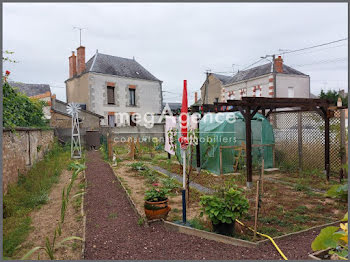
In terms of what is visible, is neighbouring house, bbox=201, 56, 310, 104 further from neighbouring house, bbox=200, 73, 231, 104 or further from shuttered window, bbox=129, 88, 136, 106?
shuttered window, bbox=129, 88, 136, 106

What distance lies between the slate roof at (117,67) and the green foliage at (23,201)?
42.9 ft

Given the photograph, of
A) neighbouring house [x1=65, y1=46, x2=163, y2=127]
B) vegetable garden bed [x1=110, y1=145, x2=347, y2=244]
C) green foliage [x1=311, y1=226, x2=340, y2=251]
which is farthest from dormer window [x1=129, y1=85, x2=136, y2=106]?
green foliage [x1=311, y1=226, x2=340, y2=251]

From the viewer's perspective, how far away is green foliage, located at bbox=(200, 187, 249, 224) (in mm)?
3307

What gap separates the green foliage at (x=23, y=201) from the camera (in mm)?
3535

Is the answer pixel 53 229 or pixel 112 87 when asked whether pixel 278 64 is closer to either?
pixel 112 87

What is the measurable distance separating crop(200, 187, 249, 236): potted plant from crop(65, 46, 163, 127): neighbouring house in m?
17.1

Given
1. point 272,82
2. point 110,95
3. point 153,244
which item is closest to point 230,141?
point 153,244

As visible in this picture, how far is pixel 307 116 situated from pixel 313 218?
4.54m

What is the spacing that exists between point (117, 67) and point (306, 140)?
1702 centimetres

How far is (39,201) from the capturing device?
5.12m

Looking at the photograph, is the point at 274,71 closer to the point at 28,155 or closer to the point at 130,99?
the point at 130,99

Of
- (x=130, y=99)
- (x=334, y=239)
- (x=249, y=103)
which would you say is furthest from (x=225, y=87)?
(x=334, y=239)

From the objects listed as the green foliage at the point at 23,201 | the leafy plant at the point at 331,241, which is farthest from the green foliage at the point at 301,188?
the green foliage at the point at 23,201

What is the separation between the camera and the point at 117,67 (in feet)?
69.1
